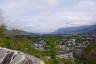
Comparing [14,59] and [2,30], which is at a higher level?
[2,30]

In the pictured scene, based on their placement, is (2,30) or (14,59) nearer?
(14,59)

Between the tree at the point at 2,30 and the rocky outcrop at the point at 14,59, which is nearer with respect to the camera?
the rocky outcrop at the point at 14,59

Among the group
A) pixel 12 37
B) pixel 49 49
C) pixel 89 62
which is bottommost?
pixel 89 62

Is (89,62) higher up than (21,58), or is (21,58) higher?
(21,58)

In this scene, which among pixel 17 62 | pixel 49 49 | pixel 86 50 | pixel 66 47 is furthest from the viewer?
pixel 66 47

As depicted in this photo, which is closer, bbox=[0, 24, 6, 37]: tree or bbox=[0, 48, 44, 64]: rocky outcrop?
bbox=[0, 48, 44, 64]: rocky outcrop

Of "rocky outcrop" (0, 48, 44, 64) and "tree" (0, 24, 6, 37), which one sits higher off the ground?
"tree" (0, 24, 6, 37)

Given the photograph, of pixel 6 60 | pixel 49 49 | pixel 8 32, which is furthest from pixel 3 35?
pixel 6 60

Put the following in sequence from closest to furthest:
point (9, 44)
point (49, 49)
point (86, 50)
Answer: point (9, 44) < point (49, 49) < point (86, 50)

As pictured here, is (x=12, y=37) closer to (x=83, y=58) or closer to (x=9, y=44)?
(x=9, y=44)

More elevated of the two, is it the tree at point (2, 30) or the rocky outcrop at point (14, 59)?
the tree at point (2, 30)

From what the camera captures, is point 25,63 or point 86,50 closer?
point 25,63
